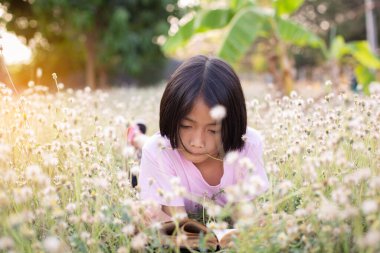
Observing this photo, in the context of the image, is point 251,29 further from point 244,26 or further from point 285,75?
point 285,75

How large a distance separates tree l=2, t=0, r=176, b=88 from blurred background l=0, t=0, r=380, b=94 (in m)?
0.03

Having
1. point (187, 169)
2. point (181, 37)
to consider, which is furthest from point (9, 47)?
point (181, 37)

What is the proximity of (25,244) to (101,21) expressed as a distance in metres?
15.3

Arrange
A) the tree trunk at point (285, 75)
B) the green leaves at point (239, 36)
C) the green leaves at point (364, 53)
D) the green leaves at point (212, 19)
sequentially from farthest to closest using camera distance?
the green leaves at point (364, 53), the green leaves at point (212, 19), the tree trunk at point (285, 75), the green leaves at point (239, 36)

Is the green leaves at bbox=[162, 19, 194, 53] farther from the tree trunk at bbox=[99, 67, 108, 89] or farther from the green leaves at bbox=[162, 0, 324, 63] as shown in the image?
the tree trunk at bbox=[99, 67, 108, 89]

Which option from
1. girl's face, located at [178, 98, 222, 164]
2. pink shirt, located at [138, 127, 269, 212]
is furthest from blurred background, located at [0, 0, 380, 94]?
girl's face, located at [178, 98, 222, 164]

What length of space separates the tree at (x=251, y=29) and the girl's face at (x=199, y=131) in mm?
6141

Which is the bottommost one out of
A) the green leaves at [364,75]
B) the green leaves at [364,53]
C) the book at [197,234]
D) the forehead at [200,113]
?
the book at [197,234]

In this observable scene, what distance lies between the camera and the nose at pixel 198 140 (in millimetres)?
2277

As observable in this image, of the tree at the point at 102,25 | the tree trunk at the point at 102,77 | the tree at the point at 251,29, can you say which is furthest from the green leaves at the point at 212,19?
the tree trunk at the point at 102,77

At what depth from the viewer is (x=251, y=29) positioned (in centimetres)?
856

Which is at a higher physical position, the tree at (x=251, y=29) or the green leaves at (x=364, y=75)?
the tree at (x=251, y=29)

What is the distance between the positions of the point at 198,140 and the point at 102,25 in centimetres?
1514

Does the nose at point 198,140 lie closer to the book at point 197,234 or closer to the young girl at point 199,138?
the young girl at point 199,138
